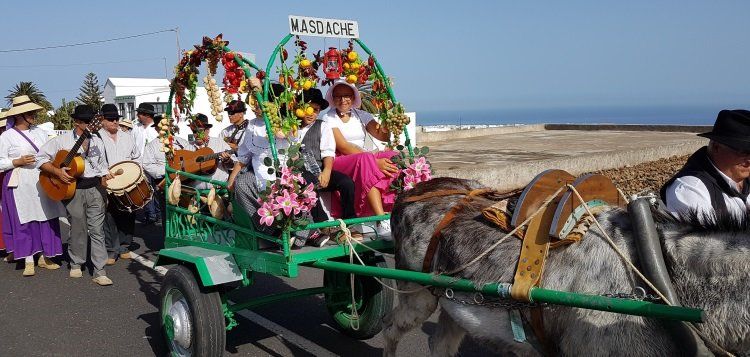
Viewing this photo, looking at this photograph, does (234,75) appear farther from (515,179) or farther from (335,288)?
(515,179)

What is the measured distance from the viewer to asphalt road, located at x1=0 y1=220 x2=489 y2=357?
555cm

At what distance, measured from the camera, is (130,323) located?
624cm

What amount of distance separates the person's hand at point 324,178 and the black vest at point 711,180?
101 inches

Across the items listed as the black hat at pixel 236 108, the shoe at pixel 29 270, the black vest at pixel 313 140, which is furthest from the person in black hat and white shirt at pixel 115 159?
the black vest at pixel 313 140

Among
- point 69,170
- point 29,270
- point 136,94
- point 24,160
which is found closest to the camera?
point 69,170

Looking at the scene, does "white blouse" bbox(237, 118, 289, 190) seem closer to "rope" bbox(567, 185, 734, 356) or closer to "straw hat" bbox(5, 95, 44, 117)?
"rope" bbox(567, 185, 734, 356)

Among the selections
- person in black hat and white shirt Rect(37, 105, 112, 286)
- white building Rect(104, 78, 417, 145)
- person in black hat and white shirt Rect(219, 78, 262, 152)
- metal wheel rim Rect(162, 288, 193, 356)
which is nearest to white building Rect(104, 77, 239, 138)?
white building Rect(104, 78, 417, 145)

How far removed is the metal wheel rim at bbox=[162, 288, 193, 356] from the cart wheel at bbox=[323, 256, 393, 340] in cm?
127

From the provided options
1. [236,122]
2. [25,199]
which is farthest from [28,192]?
[236,122]

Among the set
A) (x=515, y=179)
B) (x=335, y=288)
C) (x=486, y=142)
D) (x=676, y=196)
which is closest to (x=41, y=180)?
(x=335, y=288)

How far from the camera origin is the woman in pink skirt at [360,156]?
5227 millimetres

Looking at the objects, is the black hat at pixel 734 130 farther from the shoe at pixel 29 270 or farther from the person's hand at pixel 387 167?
the shoe at pixel 29 270

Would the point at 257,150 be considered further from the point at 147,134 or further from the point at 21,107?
the point at 147,134

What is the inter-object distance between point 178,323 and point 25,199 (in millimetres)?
4775
